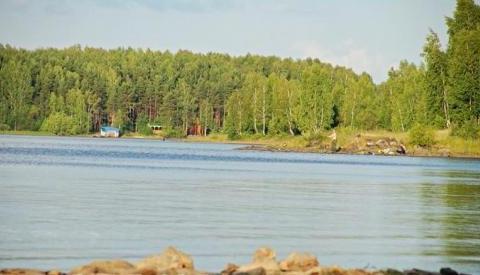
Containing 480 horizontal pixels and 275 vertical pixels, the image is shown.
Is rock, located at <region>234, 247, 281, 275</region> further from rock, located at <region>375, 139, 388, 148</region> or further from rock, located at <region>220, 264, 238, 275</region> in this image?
rock, located at <region>375, 139, 388, 148</region>

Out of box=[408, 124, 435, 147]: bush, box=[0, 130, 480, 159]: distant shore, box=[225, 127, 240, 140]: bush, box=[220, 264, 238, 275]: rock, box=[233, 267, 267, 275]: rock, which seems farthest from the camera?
box=[225, 127, 240, 140]: bush

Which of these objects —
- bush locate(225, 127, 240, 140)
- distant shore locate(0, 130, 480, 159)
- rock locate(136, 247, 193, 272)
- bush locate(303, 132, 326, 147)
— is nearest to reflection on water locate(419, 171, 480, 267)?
rock locate(136, 247, 193, 272)

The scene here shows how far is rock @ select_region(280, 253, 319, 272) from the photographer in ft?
70.8

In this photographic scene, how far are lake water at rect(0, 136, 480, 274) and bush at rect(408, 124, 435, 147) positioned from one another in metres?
52.4

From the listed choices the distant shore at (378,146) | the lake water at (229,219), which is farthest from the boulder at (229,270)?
the distant shore at (378,146)

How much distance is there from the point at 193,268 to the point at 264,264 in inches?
65.6

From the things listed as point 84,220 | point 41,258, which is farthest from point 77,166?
point 41,258

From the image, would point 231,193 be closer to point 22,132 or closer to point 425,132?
point 425,132

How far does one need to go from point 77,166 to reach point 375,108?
91524mm

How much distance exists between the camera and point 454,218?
37.7 meters

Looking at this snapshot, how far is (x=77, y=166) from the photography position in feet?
233

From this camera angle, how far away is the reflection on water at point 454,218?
1093 inches

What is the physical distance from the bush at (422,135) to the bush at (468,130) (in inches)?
138

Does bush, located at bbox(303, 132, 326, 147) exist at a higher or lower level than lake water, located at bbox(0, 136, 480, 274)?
higher
